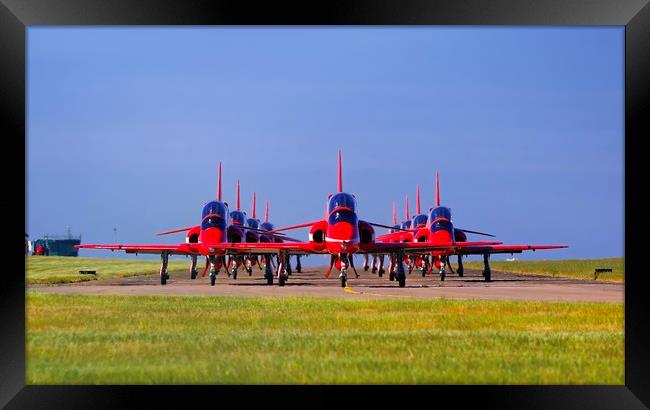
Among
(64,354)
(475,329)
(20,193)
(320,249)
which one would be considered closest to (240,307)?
(475,329)

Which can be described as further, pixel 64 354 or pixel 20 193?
pixel 64 354

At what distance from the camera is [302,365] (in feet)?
36.3

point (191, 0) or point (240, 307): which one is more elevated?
point (191, 0)

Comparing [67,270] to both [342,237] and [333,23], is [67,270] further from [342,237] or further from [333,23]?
[333,23]

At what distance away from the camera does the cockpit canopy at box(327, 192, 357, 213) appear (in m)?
35.1

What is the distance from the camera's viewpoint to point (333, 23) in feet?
34.8

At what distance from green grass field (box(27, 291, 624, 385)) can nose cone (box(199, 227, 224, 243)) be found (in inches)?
696

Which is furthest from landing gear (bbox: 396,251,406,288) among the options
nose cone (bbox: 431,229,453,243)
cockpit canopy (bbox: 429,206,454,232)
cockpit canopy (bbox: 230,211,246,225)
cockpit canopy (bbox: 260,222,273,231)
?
cockpit canopy (bbox: 260,222,273,231)

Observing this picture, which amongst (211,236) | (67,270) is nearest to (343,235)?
(211,236)

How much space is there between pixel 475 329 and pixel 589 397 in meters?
6.63

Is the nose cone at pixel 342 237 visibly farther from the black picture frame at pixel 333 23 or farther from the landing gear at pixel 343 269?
the black picture frame at pixel 333 23

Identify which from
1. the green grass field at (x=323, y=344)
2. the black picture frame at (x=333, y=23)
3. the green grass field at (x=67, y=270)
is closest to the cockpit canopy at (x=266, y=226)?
the green grass field at (x=67, y=270)

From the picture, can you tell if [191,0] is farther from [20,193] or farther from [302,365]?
[302,365]

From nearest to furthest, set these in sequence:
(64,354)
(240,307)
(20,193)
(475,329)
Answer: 1. (20,193)
2. (64,354)
3. (475,329)
4. (240,307)
